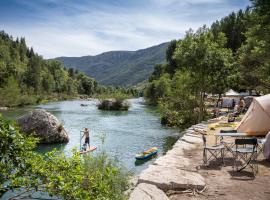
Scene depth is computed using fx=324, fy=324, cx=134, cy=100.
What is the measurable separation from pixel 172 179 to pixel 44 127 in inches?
843

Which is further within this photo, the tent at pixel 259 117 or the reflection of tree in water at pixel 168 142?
the reflection of tree in water at pixel 168 142

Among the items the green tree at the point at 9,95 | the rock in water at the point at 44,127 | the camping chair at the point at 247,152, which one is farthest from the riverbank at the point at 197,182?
the green tree at the point at 9,95

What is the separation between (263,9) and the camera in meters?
15.0

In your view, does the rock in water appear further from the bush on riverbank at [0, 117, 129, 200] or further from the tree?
the bush on riverbank at [0, 117, 129, 200]

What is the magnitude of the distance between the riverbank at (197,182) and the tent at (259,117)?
5.21 metres

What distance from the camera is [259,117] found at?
1536 cm

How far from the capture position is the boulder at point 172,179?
7.84m

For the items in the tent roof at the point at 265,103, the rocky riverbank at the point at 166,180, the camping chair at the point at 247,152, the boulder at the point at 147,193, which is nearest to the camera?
the boulder at the point at 147,193

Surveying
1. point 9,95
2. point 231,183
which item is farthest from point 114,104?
point 231,183

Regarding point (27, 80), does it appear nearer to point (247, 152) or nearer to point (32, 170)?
point (247, 152)

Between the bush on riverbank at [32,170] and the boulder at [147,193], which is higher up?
the bush on riverbank at [32,170]

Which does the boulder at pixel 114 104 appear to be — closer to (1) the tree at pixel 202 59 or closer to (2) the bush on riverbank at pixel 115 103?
(2) the bush on riverbank at pixel 115 103

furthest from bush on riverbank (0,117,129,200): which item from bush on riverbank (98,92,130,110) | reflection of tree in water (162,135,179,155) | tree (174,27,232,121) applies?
bush on riverbank (98,92,130,110)

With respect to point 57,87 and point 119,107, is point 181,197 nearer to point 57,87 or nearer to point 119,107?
point 119,107
